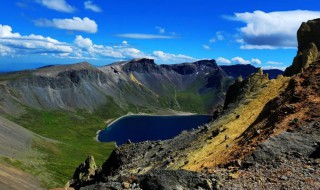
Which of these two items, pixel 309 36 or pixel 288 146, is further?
pixel 309 36

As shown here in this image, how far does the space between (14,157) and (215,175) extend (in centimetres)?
15812

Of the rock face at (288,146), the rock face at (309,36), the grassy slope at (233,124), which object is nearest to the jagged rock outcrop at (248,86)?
the grassy slope at (233,124)

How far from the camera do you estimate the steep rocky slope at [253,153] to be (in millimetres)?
28438

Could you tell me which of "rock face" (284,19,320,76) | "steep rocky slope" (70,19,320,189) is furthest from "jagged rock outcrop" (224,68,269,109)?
"rock face" (284,19,320,76)

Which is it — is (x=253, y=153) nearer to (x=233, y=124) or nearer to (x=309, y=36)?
(x=233, y=124)

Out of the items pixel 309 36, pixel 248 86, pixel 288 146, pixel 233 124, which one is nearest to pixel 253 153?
pixel 288 146

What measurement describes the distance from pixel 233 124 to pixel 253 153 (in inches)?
1153

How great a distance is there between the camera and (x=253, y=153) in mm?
34062

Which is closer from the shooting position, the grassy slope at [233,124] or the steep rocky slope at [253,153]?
the steep rocky slope at [253,153]

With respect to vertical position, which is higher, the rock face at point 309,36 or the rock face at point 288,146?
the rock face at point 309,36

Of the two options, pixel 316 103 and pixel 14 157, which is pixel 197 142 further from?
pixel 14 157

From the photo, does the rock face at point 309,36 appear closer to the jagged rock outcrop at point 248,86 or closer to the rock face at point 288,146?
the jagged rock outcrop at point 248,86

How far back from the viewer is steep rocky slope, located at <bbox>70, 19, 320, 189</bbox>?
28.4m

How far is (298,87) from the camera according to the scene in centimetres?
4975
